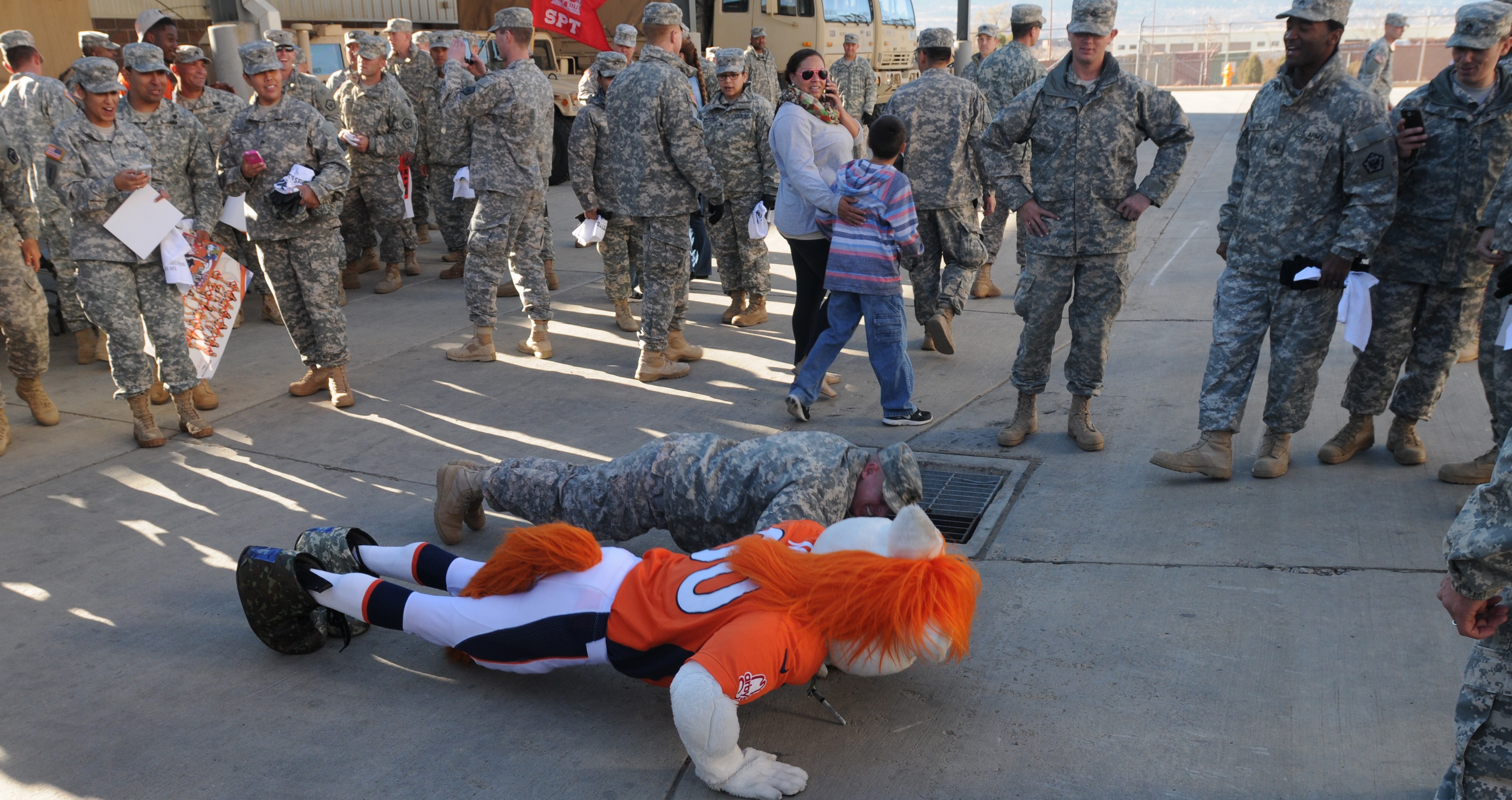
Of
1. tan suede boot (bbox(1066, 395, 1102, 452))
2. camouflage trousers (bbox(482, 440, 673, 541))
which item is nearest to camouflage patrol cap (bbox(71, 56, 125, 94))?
camouflage trousers (bbox(482, 440, 673, 541))

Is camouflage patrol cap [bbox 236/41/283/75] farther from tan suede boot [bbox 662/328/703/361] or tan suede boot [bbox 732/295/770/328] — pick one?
tan suede boot [bbox 732/295/770/328]

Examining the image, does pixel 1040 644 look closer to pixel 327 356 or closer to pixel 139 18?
pixel 327 356

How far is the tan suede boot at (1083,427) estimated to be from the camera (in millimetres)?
4980

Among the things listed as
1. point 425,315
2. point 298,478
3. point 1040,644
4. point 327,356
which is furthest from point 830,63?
point 1040,644

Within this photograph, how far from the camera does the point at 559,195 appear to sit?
12.9m

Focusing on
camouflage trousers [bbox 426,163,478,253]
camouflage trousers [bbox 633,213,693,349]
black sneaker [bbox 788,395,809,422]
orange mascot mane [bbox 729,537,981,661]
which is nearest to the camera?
orange mascot mane [bbox 729,537,981,661]

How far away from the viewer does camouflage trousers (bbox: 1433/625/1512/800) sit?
6.98 feet

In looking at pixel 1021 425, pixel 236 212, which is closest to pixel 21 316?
pixel 236 212

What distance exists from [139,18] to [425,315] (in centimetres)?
296

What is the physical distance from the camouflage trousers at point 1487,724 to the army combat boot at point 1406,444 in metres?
2.74

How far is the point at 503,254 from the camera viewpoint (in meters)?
6.66

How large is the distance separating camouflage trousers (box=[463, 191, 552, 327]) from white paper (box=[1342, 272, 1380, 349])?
446 centimetres

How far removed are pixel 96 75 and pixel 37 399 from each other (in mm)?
1790

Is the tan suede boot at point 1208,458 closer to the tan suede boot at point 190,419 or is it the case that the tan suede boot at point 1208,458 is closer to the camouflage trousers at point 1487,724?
the camouflage trousers at point 1487,724
